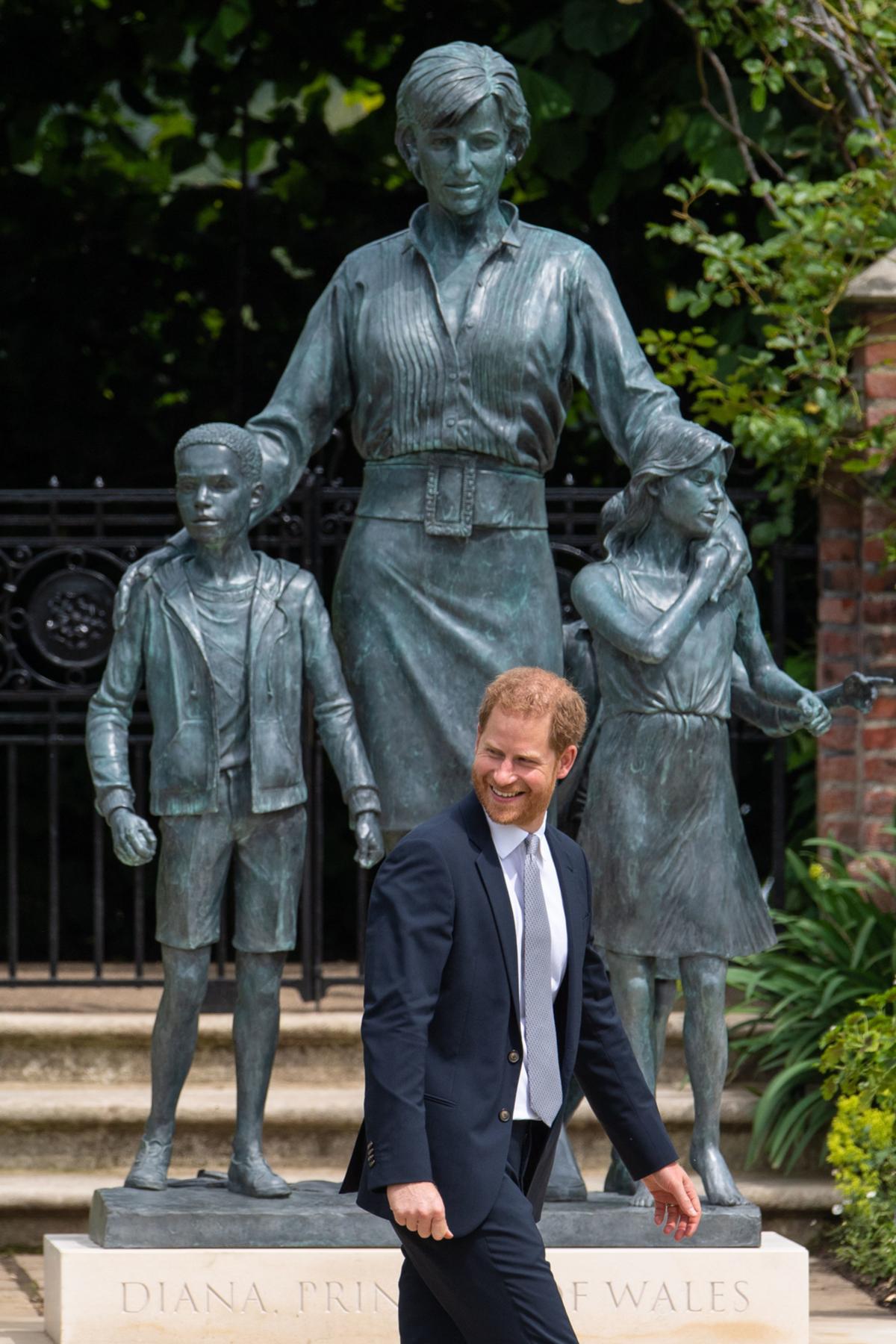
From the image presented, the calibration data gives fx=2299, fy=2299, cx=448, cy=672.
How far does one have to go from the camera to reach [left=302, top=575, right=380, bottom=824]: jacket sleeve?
5160 mm

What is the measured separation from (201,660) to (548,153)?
3.68m

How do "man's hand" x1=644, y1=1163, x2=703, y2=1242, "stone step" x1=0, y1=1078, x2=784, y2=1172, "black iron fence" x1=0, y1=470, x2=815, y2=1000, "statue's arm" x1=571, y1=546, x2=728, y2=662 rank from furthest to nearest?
"black iron fence" x1=0, y1=470, x2=815, y2=1000 < "stone step" x1=0, y1=1078, x2=784, y2=1172 < "statue's arm" x1=571, y1=546, x2=728, y2=662 < "man's hand" x1=644, y1=1163, x2=703, y2=1242

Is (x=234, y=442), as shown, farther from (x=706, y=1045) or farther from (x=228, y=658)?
(x=706, y=1045)

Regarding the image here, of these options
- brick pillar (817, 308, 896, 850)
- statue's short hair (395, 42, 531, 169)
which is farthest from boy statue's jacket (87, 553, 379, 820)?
brick pillar (817, 308, 896, 850)

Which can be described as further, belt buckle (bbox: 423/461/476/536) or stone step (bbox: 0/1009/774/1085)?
stone step (bbox: 0/1009/774/1085)

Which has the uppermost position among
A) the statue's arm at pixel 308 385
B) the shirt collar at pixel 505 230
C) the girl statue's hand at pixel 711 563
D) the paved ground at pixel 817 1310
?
the shirt collar at pixel 505 230

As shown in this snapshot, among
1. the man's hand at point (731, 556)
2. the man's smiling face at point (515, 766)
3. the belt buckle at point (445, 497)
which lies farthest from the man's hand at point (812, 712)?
the man's smiling face at point (515, 766)

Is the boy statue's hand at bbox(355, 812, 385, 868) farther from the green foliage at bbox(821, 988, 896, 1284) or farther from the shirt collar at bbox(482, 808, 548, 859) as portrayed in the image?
the green foliage at bbox(821, 988, 896, 1284)

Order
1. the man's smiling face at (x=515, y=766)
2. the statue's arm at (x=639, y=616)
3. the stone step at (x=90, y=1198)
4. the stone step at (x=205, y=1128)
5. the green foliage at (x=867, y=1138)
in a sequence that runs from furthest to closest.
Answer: the stone step at (x=205, y=1128) → the stone step at (x=90, y=1198) → the green foliage at (x=867, y=1138) → the statue's arm at (x=639, y=616) → the man's smiling face at (x=515, y=766)

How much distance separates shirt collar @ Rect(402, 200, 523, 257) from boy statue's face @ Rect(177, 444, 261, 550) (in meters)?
0.70

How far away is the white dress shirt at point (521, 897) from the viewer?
3.72 metres

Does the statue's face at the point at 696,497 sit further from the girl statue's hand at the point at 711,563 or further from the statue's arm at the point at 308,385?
the statue's arm at the point at 308,385

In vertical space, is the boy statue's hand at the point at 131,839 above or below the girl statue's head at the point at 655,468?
below

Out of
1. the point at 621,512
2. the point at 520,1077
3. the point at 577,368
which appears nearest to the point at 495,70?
the point at 577,368
